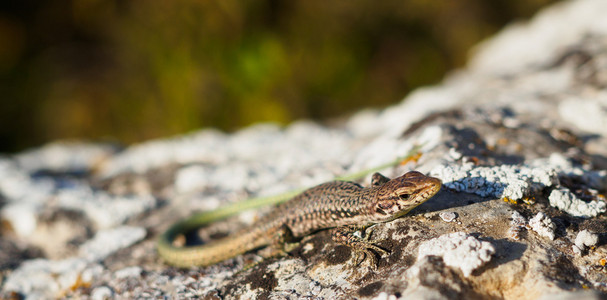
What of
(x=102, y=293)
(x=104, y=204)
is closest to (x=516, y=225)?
(x=102, y=293)

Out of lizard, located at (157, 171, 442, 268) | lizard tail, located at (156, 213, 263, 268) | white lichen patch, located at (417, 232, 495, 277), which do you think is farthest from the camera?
lizard tail, located at (156, 213, 263, 268)

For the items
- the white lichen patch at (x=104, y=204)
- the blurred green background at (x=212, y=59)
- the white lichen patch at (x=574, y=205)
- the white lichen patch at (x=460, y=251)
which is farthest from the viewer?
the blurred green background at (x=212, y=59)

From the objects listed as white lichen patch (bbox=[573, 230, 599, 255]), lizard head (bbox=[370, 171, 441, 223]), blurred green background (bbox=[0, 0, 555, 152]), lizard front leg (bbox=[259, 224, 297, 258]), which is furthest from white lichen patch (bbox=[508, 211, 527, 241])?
blurred green background (bbox=[0, 0, 555, 152])

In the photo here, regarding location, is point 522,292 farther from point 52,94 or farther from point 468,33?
point 52,94

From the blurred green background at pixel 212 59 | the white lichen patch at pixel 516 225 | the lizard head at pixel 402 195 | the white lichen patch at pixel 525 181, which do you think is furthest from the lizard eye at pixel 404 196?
the blurred green background at pixel 212 59

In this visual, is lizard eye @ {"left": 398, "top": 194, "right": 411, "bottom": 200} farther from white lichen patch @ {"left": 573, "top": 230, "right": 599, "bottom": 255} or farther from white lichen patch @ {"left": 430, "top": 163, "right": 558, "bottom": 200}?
white lichen patch @ {"left": 573, "top": 230, "right": 599, "bottom": 255}

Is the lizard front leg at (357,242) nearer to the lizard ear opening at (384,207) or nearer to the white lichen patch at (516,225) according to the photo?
the lizard ear opening at (384,207)
